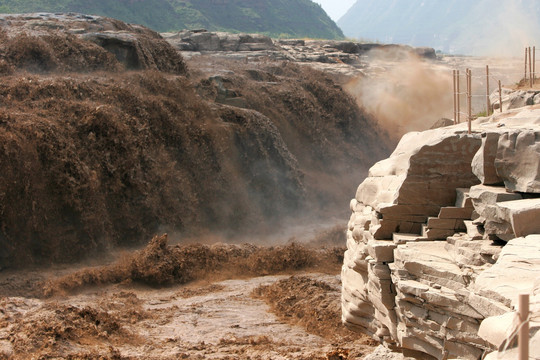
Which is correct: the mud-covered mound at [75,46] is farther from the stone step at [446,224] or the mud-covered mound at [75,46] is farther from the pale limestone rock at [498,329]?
the pale limestone rock at [498,329]

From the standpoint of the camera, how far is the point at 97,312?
10.5m

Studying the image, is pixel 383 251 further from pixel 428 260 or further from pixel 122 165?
pixel 122 165

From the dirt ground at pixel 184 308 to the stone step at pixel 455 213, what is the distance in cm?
254

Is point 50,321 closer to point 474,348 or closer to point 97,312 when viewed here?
point 97,312

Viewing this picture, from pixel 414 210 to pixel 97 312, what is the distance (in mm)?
5209

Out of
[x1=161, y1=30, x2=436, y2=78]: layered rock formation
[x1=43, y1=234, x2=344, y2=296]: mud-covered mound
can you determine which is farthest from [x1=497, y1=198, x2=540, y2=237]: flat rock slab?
[x1=161, y1=30, x2=436, y2=78]: layered rock formation

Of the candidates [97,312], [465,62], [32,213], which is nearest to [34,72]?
[32,213]

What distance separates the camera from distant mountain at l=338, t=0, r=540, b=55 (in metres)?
87.3

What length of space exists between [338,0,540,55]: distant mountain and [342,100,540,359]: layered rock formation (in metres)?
58.5

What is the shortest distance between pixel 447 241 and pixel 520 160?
1.15 meters

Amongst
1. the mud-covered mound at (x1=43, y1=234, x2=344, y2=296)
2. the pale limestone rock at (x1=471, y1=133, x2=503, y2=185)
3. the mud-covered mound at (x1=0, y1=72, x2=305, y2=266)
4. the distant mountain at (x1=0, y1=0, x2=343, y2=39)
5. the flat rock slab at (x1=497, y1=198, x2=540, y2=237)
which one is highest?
the distant mountain at (x1=0, y1=0, x2=343, y2=39)

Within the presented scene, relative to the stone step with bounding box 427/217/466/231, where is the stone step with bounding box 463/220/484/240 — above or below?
above

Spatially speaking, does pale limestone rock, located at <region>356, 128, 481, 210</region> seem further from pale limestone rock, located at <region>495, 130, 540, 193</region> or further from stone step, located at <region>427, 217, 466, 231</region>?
pale limestone rock, located at <region>495, 130, 540, 193</region>

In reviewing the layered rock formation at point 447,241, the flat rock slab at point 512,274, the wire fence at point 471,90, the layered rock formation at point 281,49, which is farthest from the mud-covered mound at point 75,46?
the flat rock slab at point 512,274
